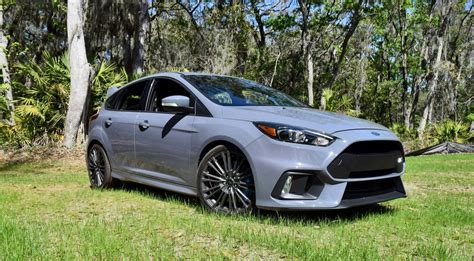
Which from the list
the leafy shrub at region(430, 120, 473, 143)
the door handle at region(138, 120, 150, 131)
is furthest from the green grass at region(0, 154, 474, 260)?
the leafy shrub at region(430, 120, 473, 143)

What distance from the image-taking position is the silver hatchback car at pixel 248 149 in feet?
14.6

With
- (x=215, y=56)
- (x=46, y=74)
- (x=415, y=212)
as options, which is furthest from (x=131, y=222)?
(x=215, y=56)

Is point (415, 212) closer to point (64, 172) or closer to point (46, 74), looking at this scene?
point (64, 172)

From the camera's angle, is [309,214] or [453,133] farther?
[453,133]

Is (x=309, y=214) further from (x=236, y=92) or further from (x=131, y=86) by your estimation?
(x=131, y=86)

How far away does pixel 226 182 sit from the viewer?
194 inches

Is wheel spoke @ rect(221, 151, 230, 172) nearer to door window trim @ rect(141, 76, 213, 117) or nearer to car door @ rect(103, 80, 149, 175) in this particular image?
door window trim @ rect(141, 76, 213, 117)

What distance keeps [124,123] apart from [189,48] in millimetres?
20245

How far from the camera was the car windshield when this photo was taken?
5.52m

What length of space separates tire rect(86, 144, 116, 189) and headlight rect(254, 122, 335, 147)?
10.2 feet

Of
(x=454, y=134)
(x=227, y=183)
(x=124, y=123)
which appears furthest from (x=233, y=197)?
(x=454, y=134)

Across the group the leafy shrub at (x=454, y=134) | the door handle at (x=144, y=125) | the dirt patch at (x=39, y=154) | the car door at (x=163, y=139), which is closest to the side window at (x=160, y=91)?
the car door at (x=163, y=139)

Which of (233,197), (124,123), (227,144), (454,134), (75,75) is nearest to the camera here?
(233,197)

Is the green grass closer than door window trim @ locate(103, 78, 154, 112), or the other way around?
the green grass
